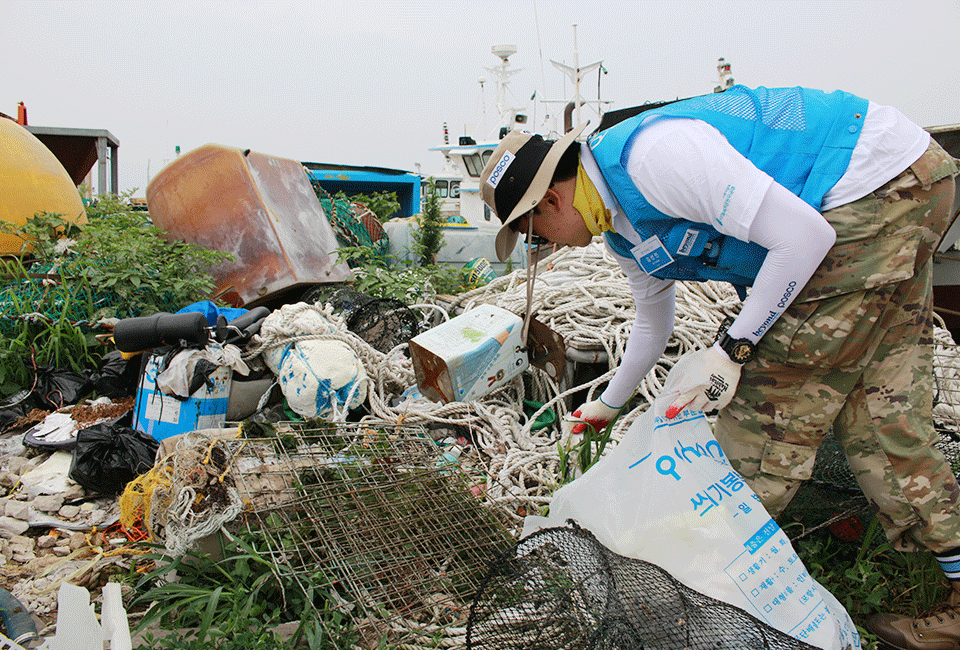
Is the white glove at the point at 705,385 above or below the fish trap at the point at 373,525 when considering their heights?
above

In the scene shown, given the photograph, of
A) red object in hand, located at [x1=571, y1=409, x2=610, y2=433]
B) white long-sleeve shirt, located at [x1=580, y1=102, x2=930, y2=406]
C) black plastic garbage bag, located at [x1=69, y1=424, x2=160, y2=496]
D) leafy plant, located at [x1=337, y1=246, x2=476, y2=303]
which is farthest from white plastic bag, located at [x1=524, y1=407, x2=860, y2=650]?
leafy plant, located at [x1=337, y1=246, x2=476, y2=303]

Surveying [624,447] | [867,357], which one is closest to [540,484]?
[624,447]

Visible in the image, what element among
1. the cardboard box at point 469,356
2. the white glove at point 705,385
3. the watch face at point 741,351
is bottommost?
the cardboard box at point 469,356

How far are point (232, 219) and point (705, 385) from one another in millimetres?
4101

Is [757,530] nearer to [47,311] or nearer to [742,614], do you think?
[742,614]

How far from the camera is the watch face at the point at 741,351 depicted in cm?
147

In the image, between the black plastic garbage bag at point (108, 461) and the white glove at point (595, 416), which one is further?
the black plastic garbage bag at point (108, 461)

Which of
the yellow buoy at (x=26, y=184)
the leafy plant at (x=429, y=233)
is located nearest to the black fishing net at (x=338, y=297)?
the leafy plant at (x=429, y=233)

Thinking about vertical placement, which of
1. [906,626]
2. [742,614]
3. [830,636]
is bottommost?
[906,626]

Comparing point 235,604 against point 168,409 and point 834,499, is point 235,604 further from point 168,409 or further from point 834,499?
point 834,499

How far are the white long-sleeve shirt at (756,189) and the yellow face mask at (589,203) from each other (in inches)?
0.8

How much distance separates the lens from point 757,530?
1.42m

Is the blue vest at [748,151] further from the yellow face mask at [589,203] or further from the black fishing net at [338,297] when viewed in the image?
the black fishing net at [338,297]

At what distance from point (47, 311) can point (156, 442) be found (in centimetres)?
168
